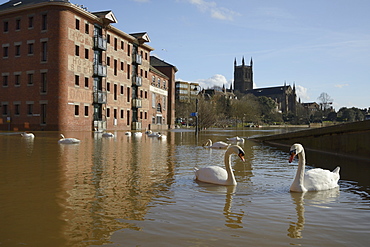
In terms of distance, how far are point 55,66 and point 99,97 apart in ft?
26.1

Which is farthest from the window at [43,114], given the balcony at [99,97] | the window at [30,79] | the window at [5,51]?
the window at [5,51]

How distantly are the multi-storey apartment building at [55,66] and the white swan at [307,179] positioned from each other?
35.8 meters

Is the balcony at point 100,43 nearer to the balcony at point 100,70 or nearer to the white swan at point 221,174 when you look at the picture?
the balcony at point 100,70

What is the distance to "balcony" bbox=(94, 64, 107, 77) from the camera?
46344mm

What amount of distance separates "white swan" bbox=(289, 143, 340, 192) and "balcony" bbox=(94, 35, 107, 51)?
42018 millimetres

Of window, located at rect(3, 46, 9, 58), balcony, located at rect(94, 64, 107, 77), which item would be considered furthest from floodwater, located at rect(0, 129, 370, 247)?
window, located at rect(3, 46, 9, 58)

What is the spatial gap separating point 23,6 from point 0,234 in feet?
141

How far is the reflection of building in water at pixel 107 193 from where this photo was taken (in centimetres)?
475

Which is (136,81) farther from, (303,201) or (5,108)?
(303,201)

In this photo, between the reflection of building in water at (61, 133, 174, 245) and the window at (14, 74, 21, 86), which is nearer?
the reflection of building in water at (61, 133, 174, 245)

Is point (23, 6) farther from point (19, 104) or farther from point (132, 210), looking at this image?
point (132, 210)

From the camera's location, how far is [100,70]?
47.1m

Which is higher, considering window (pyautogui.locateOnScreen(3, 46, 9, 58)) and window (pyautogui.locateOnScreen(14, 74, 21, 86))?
window (pyautogui.locateOnScreen(3, 46, 9, 58))

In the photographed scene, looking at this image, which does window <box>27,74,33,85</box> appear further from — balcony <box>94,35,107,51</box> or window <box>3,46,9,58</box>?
balcony <box>94,35,107,51</box>
